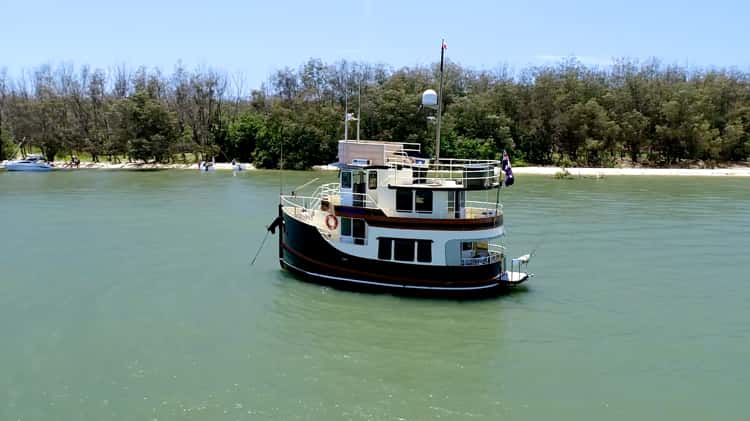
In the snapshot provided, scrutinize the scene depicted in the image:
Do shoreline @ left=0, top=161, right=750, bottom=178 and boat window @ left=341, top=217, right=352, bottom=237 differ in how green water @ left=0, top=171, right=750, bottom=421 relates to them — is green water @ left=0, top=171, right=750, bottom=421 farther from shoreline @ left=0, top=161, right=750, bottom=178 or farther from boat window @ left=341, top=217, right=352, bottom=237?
shoreline @ left=0, top=161, right=750, bottom=178

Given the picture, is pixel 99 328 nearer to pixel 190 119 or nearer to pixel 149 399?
pixel 149 399

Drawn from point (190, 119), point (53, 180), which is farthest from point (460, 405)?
point (190, 119)

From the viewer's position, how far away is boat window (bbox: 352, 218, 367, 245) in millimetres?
21156

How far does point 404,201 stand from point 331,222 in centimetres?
277

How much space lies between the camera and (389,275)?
68.6 ft

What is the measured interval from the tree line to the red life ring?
2037 inches

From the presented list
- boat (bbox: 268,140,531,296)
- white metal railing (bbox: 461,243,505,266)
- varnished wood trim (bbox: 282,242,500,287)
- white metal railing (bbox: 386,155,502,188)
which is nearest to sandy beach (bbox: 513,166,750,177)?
white metal railing (bbox: 461,243,505,266)

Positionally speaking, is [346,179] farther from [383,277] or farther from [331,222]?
[383,277]

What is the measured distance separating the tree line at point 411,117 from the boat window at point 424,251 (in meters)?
53.4

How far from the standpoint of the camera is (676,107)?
81062 millimetres

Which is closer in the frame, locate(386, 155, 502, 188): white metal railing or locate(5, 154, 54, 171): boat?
locate(386, 155, 502, 188): white metal railing

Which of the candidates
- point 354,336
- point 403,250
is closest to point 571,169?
point 403,250

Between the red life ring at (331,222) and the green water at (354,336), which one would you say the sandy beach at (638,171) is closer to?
the green water at (354,336)

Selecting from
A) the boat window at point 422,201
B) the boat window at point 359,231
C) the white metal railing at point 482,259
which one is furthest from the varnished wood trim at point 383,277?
the boat window at point 422,201
